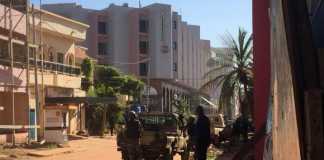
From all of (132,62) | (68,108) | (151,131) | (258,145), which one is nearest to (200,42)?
(132,62)

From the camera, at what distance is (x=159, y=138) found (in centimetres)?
1706

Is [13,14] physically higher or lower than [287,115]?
higher

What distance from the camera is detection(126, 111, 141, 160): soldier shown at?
53.7ft

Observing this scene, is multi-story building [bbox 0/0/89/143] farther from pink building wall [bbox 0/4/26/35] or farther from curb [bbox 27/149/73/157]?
curb [bbox 27/149/73/157]

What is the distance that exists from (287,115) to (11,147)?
26124 mm

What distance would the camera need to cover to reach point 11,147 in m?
27.7

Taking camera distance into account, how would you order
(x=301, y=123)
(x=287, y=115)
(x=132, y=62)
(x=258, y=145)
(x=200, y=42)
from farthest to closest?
(x=200, y=42) → (x=132, y=62) → (x=258, y=145) → (x=287, y=115) → (x=301, y=123)

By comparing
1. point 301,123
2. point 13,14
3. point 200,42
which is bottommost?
point 301,123

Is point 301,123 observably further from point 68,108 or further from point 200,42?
point 200,42

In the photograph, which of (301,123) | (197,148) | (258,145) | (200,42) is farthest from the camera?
(200,42)

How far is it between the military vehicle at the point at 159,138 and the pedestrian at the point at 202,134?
3719mm

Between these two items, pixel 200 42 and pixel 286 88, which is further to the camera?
pixel 200 42

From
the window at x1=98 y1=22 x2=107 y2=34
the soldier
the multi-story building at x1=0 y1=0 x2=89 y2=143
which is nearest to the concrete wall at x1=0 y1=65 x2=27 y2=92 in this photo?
the multi-story building at x1=0 y1=0 x2=89 y2=143

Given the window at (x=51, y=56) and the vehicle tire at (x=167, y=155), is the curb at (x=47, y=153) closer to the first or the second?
the vehicle tire at (x=167, y=155)
